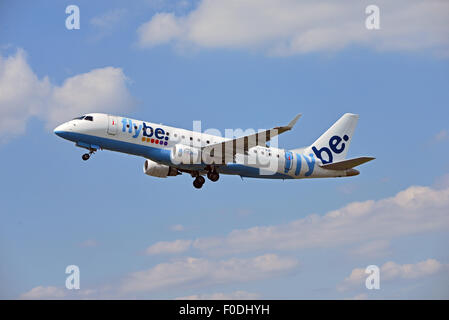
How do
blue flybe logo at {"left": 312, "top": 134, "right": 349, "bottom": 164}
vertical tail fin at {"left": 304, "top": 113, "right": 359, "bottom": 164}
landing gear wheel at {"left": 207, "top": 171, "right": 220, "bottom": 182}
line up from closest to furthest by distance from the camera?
landing gear wheel at {"left": 207, "top": 171, "right": 220, "bottom": 182} → blue flybe logo at {"left": 312, "top": 134, "right": 349, "bottom": 164} → vertical tail fin at {"left": 304, "top": 113, "right": 359, "bottom": 164}

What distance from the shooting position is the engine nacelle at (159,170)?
7225 centimetres

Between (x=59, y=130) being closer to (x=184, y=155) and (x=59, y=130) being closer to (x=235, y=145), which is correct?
(x=184, y=155)

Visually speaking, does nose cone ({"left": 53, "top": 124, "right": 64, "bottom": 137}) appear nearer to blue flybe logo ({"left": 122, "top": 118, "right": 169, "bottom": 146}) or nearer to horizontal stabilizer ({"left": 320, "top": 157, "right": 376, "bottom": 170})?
blue flybe logo ({"left": 122, "top": 118, "right": 169, "bottom": 146})

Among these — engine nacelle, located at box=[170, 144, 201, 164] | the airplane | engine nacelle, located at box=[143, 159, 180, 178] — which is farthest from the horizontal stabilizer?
engine nacelle, located at box=[143, 159, 180, 178]

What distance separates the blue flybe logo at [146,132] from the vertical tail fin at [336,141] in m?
15.5

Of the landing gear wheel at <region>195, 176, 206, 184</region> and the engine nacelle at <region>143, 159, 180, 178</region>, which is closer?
the landing gear wheel at <region>195, 176, 206, 184</region>

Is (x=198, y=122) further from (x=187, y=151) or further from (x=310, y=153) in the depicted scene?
(x=310, y=153)

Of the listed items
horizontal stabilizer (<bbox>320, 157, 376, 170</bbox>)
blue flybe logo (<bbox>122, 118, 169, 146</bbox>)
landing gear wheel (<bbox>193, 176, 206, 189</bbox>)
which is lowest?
landing gear wheel (<bbox>193, 176, 206, 189</bbox>)

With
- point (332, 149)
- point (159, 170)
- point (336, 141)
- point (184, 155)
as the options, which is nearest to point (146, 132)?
point (184, 155)

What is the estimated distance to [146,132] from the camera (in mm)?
65812

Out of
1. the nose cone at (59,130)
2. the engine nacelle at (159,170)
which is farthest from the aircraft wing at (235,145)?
the nose cone at (59,130)

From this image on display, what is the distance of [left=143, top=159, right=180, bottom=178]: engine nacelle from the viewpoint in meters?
72.2

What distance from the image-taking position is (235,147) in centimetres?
6675
